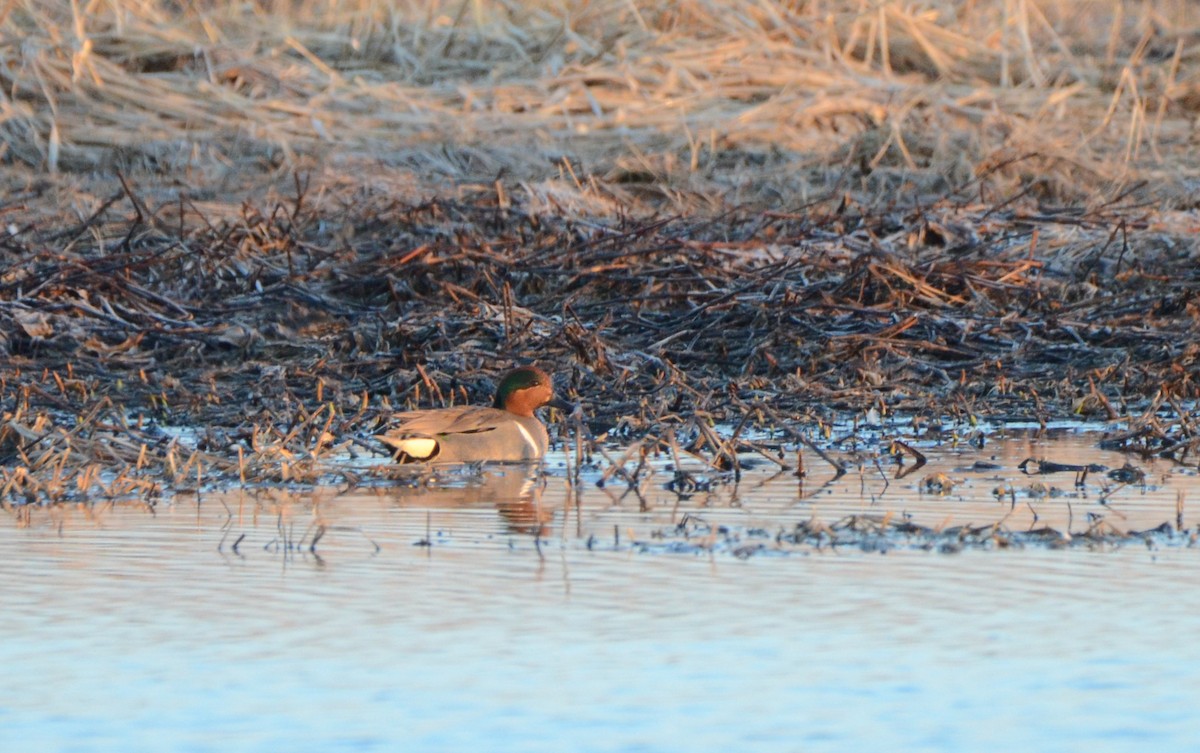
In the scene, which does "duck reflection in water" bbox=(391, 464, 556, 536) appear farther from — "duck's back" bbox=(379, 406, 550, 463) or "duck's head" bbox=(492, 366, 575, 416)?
"duck's head" bbox=(492, 366, 575, 416)

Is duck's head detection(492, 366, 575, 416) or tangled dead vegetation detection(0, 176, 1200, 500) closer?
duck's head detection(492, 366, 575, 416)

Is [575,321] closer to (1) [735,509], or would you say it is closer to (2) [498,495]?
(2) [498,495]

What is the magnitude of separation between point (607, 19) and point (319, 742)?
1186 cm

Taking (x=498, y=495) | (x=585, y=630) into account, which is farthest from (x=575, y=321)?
(x=585, y=630)

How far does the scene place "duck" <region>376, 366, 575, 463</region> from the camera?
22.7ft

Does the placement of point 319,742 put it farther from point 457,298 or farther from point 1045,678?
point 457,298

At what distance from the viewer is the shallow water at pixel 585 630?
3803mm

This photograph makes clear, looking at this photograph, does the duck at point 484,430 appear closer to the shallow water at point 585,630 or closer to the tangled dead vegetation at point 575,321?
the tangled dead vegetation at point 575,321

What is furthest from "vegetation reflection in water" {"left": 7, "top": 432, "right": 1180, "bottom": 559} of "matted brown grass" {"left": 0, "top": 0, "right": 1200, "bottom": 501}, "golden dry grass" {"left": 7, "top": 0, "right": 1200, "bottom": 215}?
"golden dry grass" {"left": 7, "top": 0, "right": 1200, "bottom": 215}

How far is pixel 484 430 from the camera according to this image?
7148mm

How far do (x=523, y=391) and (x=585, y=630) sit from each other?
3.07 meters

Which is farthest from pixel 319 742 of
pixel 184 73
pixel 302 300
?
Result: pixel 184 73

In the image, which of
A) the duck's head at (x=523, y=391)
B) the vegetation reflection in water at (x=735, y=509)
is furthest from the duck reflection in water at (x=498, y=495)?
the duck's head at (x=523, y=391)

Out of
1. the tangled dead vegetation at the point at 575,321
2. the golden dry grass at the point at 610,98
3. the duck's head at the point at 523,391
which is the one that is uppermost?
the golden dry grass at the point at 610,98
